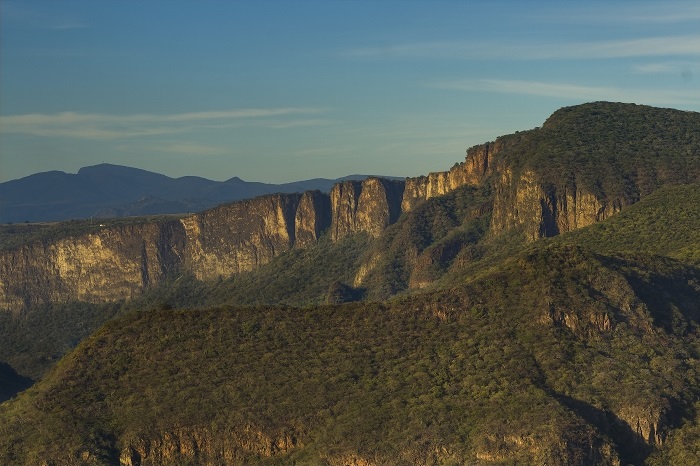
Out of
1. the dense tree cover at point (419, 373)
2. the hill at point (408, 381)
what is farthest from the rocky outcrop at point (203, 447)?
the dense tree cover at point (419, 373)

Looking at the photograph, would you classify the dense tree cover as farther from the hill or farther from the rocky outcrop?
the rocky outcrop

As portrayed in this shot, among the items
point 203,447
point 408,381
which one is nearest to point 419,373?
point 408,381

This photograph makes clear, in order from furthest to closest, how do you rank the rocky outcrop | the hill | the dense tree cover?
the rocky outcrop < the dense tree cover < the hill

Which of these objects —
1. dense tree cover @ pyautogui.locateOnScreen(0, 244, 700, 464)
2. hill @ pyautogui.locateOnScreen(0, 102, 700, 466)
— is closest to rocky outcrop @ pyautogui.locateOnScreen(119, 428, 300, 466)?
hill @ pyautogui.locateOnScreen(0, 102, 700, 466)

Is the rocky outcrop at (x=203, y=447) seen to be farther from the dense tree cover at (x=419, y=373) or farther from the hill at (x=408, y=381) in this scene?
the dense tree cover at (x=419, y=373)

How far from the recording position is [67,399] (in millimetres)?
145000

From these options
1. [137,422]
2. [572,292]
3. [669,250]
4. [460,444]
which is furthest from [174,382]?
[669,250]

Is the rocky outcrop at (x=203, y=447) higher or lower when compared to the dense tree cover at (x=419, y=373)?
lower

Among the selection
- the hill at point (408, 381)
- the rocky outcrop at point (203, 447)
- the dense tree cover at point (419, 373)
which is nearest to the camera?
the hill at point (408, 381)

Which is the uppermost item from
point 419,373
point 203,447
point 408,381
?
point 419,373

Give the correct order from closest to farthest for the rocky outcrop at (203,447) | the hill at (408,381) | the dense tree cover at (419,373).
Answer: the hill at (408,381) < the dense tree cover at (419,373) < the rocky outcrop at (203,447)

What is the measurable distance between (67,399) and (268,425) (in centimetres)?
2205

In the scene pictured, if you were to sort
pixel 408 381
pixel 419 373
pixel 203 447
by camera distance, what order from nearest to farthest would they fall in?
pixel 203 447 < pixel 408 381 < pixel 419 373

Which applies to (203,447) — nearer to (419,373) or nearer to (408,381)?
(408,381)
